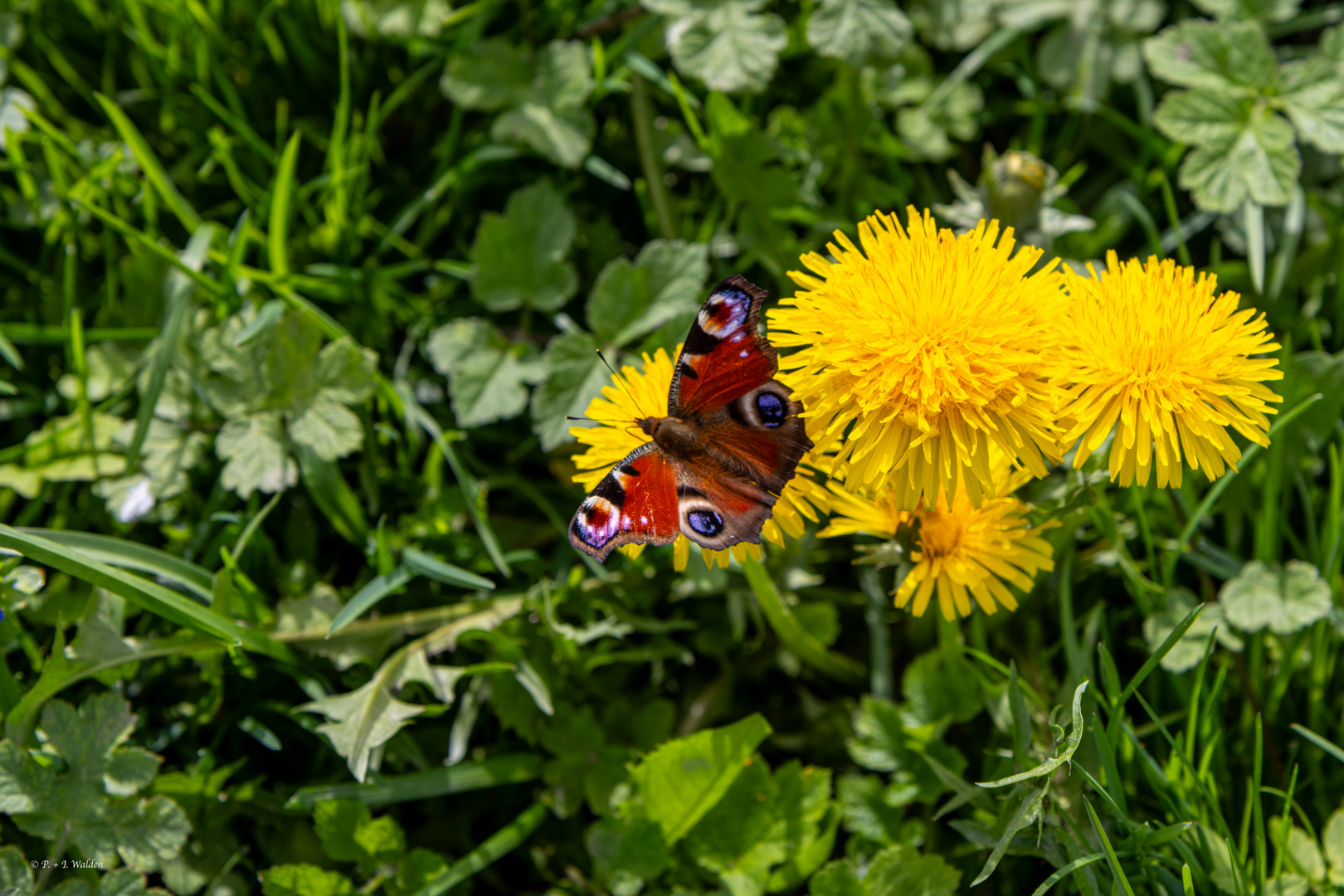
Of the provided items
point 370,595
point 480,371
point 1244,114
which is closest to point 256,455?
point 370,595

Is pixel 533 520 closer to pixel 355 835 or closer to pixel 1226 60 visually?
pixel 355 835

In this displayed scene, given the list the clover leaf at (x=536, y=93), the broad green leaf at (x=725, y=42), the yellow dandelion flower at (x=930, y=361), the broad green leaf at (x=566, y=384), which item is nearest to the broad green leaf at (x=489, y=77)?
the clover leaf at (x=536, y=93)

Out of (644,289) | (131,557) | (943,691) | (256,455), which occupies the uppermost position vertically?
(644,289)

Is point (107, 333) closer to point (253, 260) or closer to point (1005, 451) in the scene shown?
point (253, 260)

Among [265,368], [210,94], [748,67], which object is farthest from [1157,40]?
[210,94]

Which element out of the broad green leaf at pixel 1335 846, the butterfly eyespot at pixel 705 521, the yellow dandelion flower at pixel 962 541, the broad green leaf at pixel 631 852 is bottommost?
the broad green leaf at pixel 1335 846

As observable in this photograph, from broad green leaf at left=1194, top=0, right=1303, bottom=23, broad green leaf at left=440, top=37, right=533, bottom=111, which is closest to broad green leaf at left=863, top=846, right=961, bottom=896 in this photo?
broad green leaf at left=440, top=37, right=533, bottom=111

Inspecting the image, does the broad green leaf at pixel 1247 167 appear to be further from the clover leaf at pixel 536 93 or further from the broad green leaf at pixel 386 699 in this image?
the broad green leaf at pixel 386 699
